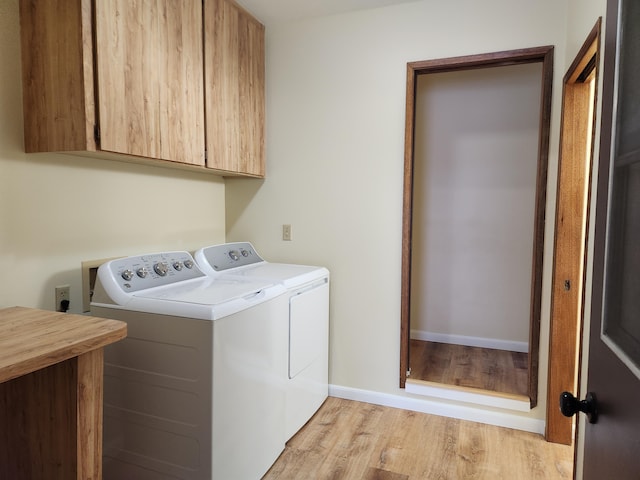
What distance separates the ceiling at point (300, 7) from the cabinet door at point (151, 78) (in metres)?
0.49

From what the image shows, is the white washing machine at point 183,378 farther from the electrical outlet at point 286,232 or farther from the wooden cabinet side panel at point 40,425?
the electrical outlet at point 286,232

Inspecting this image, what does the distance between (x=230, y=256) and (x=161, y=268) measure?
56 cm

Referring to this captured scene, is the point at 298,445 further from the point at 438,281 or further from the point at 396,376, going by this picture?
the point at 438,281

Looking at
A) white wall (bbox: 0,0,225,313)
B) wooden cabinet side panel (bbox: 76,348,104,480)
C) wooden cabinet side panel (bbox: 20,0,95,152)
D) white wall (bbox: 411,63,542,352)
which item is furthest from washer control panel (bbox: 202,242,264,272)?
white wall (bbox: 411,63,542,352)

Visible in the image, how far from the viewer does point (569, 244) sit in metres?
2.03

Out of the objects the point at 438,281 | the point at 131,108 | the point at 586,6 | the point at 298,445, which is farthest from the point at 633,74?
the point at 438,281

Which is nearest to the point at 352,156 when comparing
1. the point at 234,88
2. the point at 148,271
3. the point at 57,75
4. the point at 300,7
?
the point at 234,88

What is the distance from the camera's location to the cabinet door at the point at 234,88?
210 cm

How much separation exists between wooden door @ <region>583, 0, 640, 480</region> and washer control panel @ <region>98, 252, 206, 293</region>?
5.19ft

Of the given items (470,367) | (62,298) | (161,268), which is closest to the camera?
(62,298)

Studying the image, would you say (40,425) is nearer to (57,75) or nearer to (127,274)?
(127,274)

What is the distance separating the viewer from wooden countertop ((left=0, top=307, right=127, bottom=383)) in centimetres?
96

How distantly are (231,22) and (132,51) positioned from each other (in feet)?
2.64

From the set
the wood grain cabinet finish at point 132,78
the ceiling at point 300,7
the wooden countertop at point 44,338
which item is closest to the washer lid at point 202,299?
the wooden countertop at point 44,338
